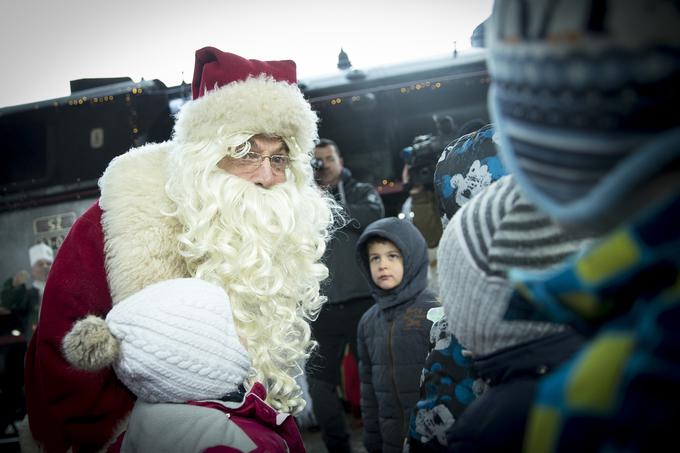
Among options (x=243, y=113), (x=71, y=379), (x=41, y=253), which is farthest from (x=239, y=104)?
(x=41, y=253)

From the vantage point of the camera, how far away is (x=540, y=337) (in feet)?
3.18

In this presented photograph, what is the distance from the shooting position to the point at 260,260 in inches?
85.5

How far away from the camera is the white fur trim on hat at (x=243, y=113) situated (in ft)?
7.23

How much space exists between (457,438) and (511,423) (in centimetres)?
12

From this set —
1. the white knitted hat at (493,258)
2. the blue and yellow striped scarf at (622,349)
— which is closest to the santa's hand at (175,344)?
the white knitted hat at (493,258)

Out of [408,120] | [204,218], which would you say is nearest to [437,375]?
[204,218]

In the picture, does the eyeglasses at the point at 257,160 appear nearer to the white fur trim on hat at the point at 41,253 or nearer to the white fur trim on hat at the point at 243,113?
the white fur trim on hat at the point at 243,113

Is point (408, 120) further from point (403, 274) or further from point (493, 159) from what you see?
point (493, 159)

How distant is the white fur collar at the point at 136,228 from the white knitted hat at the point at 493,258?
3.82 ft

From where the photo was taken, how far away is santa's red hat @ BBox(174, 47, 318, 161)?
87.0 inches

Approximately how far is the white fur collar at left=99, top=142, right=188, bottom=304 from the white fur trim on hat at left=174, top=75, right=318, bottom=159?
23 cm

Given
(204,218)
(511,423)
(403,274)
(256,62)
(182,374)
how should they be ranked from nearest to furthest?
(511,423) → (182,374) → (204,218) → (256,62) → (403,274)

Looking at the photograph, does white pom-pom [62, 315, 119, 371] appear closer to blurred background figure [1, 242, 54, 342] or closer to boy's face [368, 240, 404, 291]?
boy's face [368, 240, 404, 291]

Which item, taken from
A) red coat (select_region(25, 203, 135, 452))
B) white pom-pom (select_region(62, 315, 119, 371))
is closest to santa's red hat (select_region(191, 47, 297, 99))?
red coat (select_region(25, 203, 135, 452))
